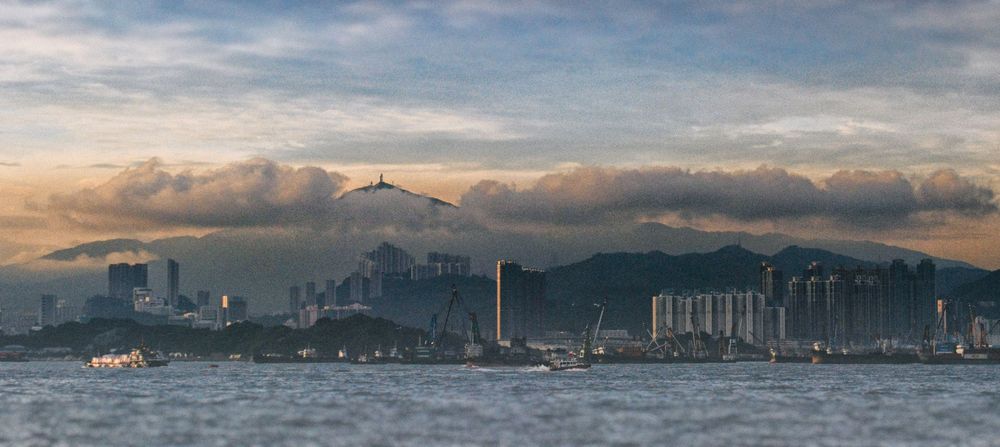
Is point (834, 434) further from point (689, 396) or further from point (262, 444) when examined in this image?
point (689, 396)

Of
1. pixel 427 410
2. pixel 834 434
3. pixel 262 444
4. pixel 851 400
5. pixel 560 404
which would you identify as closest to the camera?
pixel 262 444

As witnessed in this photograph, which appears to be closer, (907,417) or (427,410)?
(907,417)

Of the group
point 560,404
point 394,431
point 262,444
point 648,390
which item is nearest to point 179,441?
point 262,444

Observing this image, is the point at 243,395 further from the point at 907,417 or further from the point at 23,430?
the point at 907,417

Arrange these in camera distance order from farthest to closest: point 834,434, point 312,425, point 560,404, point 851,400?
point 851,400
point 560,404
point 312,425
point 834,434

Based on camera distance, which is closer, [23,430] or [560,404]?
[23,430]

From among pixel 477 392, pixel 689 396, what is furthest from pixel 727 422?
pixel 477 392

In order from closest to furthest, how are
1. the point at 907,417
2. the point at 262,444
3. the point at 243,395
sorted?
the point at 262,444
the point at 907,417
the point at 243,395

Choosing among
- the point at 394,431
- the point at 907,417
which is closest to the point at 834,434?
the point at 907,417

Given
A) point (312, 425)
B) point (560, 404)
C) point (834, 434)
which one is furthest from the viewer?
point (560, 404)
